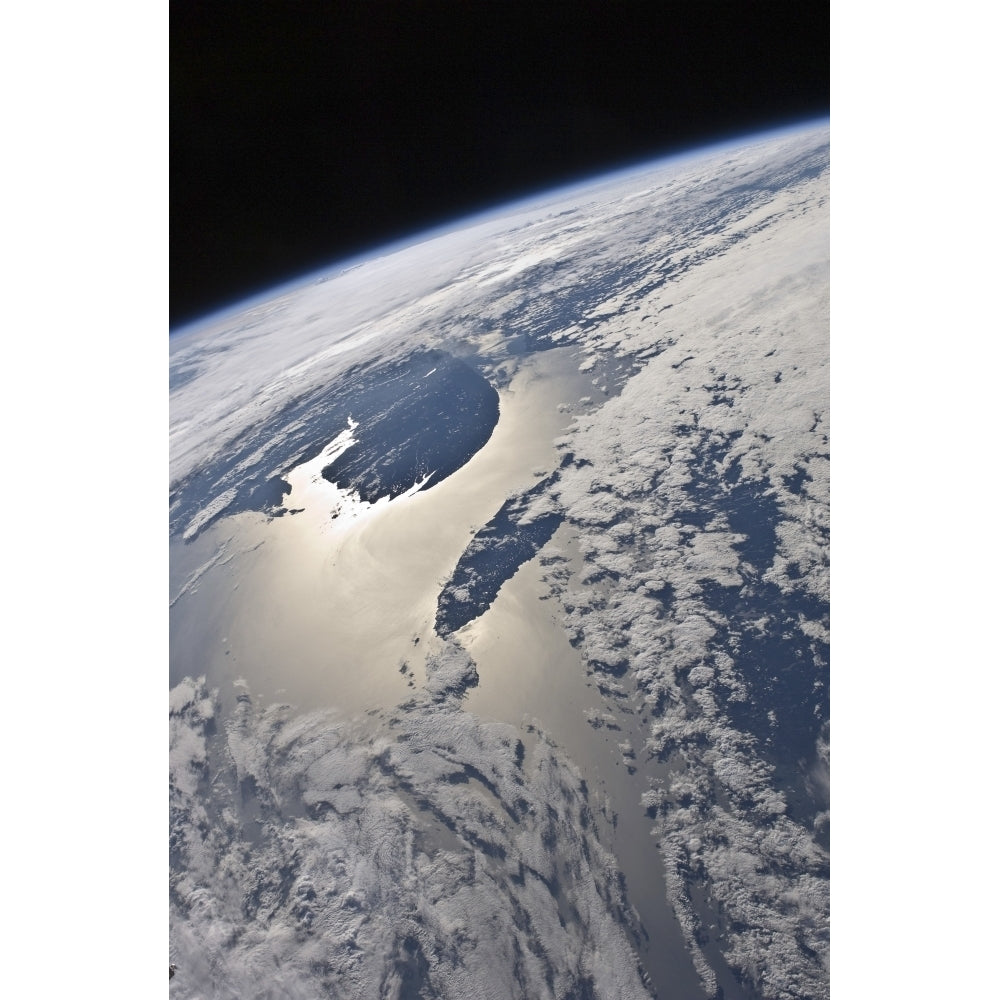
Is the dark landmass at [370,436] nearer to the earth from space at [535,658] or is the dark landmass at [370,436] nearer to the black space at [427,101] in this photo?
the earth from space at [535,658]

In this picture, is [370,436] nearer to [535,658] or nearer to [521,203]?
[535,658]

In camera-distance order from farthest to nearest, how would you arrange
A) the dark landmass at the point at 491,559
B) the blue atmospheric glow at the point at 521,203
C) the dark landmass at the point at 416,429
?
the blue atmospheric glow at the point at 521,203 < the dark landmass at the point at 416,429 < the dark landmass at the point at 491,559

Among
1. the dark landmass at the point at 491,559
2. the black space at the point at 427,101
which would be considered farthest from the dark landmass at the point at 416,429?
the black space at the point at 427,101

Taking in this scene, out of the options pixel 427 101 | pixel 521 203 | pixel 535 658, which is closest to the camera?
pixel 535 658

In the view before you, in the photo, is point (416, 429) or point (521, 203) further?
point (521, 203)

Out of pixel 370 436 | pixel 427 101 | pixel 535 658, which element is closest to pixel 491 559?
pixel 535 658
